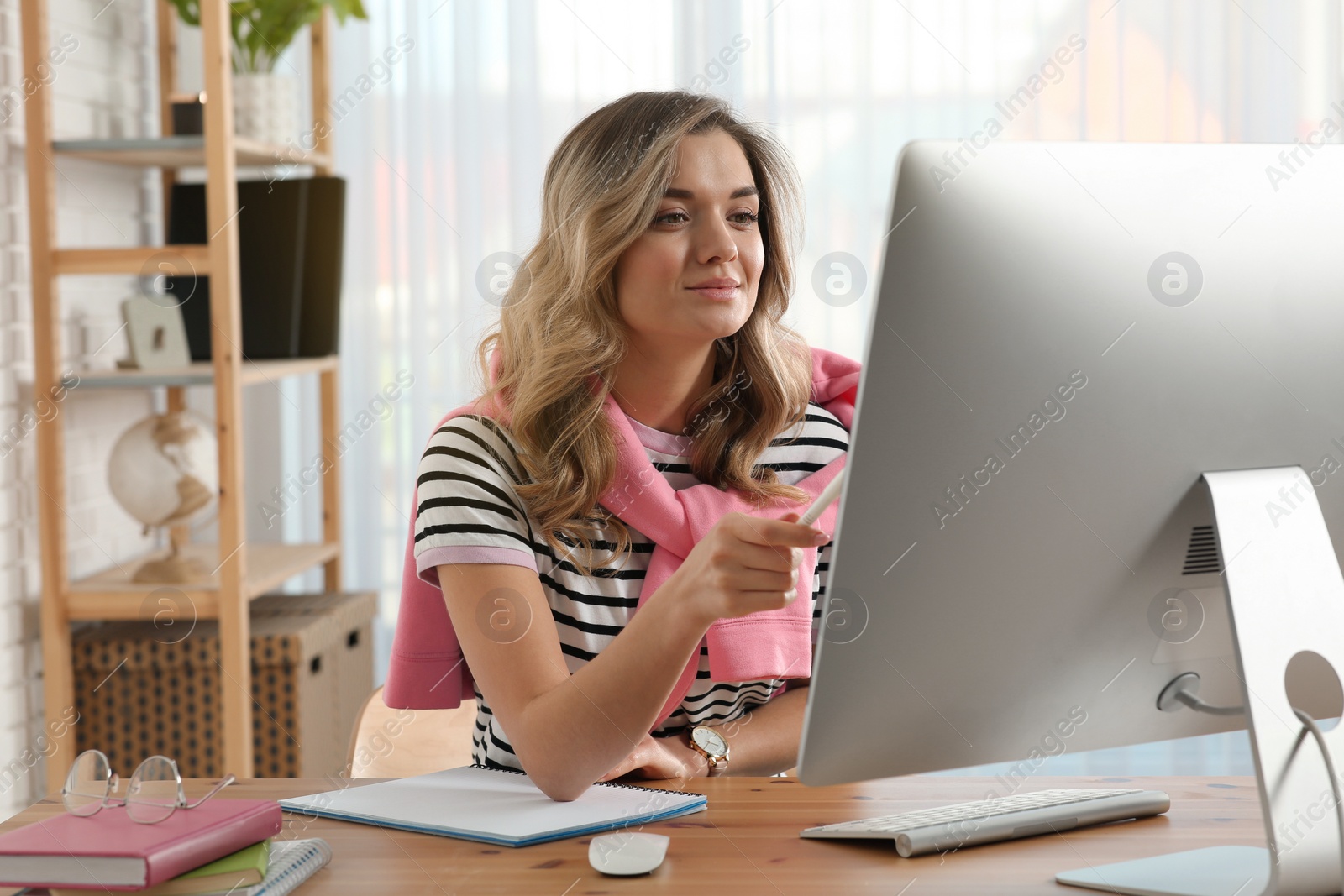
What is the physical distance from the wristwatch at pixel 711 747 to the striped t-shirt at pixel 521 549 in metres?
0.06

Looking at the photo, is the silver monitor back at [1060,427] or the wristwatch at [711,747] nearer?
the silver monitor back at [1060,427]

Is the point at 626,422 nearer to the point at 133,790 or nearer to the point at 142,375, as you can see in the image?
the point at 133,790

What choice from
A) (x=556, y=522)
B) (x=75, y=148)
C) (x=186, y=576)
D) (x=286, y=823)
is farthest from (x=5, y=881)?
(x=75, y=148)

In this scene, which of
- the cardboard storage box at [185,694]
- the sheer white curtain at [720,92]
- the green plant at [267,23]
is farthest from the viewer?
the sheer white curtain at [720,92]

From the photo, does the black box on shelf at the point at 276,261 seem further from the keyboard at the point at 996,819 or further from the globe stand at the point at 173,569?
the keyboard at the point at 996,819

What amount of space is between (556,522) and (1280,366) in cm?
76

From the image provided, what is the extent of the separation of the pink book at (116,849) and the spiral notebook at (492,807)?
0.52ft

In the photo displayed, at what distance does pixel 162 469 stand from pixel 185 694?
44 centimetres

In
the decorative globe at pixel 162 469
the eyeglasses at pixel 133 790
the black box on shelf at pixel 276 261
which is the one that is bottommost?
the eyeglasses at pixel 133 790

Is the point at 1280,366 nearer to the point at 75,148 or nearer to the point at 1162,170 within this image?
the point at 1162,170

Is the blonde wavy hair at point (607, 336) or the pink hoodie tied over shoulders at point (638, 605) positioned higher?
the blonde wavy hair at point (607, 336)

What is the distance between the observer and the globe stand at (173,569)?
2371 mm

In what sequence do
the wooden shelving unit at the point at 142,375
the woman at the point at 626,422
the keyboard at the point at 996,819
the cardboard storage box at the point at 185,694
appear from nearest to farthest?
the keyboard at the point at 996,819
the woman at the point at 626,422
the wooden shelving unit at the point at 142,375
the cardboard storage box at the point at 185,694

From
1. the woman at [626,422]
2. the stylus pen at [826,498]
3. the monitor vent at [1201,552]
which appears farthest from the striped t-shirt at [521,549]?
the monitor vent at [1201,552]
